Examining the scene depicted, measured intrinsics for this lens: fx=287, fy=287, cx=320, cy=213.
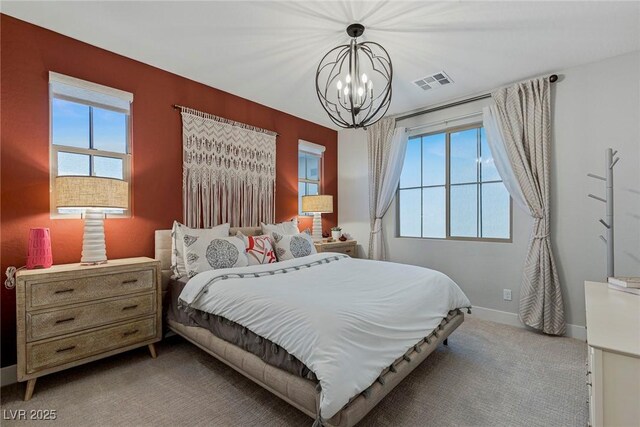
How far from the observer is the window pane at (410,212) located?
4.19 metres

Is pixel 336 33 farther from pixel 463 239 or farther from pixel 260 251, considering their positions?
pixel 463 239

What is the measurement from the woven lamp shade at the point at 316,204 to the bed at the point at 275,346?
1391 mm

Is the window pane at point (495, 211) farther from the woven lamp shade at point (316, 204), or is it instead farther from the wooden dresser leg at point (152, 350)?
the wooden dresser leg at point (152, 350)

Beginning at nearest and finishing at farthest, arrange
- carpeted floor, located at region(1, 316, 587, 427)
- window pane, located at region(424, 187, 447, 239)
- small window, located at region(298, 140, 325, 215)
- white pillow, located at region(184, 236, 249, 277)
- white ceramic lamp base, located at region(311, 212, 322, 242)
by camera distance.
Result: carpeted floor, located at region(1, 316, 587, 427), white pillow, located at region(184, 236, 249, 277), window pane, located at region(424, 187, 447, 239), white ceramic lamp base, located at region(311, 212, 322, 242), small window, located at region(298, 140, 325, 215)

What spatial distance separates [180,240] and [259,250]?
0.75 meters

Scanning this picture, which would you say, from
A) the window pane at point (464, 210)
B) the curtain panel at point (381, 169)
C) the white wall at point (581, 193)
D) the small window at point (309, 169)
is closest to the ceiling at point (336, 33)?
the white wall at point (581, 193)

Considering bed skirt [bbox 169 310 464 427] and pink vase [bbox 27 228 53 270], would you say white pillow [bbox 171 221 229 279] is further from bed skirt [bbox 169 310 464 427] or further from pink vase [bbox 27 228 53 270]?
pink vase [bbox 27 228 53 270]

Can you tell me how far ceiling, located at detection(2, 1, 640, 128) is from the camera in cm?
205

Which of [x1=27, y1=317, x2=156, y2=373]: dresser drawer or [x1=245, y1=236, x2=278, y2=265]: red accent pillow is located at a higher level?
[x1=245, y1=236, x2=278, y2=265]: red accent pillow

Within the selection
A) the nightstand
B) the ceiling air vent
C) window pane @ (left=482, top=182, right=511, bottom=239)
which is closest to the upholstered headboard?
the nightstand

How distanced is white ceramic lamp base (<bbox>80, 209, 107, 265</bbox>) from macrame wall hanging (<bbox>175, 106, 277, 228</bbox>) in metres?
0.84

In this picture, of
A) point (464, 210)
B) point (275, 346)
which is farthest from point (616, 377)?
point (464, 210)

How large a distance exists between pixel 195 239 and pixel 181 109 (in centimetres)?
145

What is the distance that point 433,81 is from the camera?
3184 millimetres
